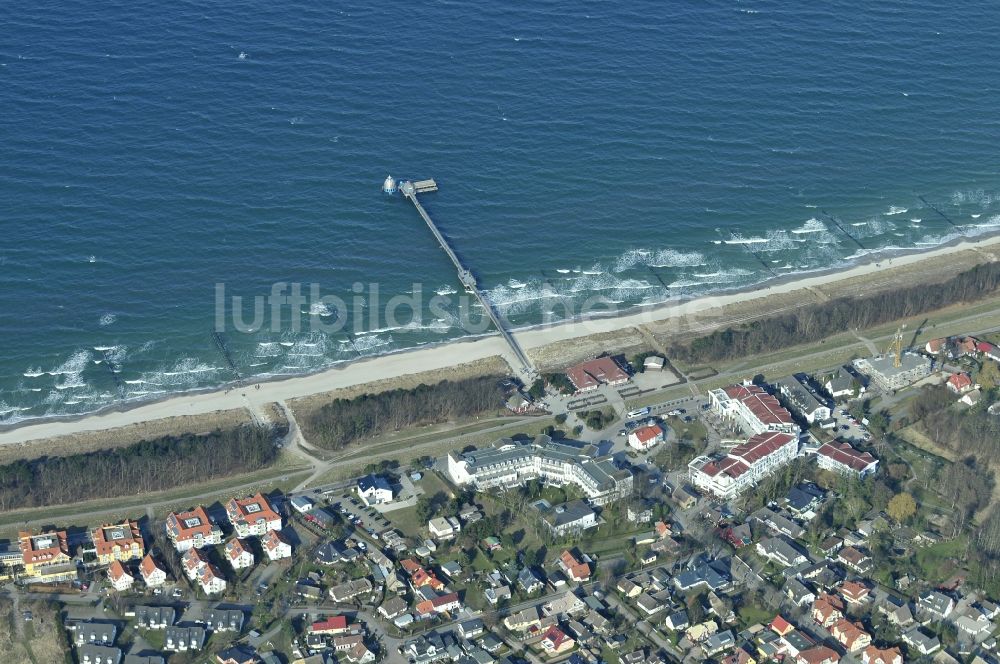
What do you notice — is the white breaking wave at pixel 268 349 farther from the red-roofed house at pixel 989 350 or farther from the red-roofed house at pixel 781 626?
the red-roofed house at pixel 989 350

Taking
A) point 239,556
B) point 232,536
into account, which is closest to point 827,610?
point 239,556

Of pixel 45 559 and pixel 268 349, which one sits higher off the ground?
pixel 268 349

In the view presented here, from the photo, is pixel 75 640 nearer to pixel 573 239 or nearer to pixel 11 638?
pixel 11 638

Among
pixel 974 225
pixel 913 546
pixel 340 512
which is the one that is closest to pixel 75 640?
pixel 340 512

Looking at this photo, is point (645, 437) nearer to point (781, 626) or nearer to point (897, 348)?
point (781, 626)

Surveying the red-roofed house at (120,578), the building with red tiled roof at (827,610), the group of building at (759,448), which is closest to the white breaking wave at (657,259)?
the group of building at (759,448)

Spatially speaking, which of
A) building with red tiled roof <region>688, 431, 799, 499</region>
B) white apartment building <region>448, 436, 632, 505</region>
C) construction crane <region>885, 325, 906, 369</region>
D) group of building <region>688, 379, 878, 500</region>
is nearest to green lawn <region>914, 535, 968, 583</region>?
group of building <region>688, 379, 878, 500</region>

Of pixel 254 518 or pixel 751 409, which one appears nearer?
pixel 254 518
